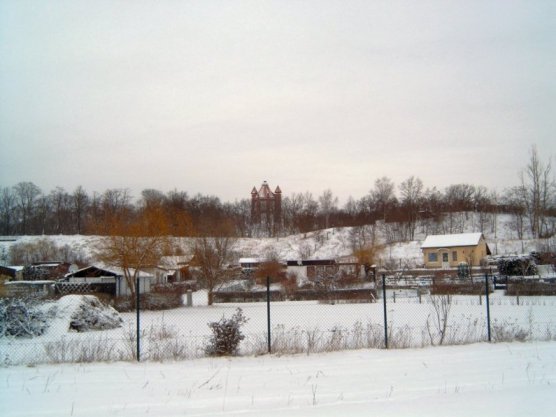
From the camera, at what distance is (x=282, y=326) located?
43.2ft

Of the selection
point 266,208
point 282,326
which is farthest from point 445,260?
point 266,208

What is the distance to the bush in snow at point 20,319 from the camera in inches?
671

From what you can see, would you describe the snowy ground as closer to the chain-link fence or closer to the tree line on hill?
the chain-link fence

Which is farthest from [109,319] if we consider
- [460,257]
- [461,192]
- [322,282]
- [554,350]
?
[461,192]

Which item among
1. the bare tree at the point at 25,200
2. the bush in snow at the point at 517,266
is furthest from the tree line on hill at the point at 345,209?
the bush in snow at the point at 517,266

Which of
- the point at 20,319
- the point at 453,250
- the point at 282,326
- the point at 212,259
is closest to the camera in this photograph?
the point at 282,326

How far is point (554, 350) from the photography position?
10570 millimetres

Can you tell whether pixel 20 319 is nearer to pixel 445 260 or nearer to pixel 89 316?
pixel 89 316

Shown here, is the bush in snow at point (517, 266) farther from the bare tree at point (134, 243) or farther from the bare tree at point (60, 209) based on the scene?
the bare tree at point (60, 209)

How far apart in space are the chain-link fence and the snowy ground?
2.46ft

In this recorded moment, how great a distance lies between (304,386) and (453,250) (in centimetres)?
5509

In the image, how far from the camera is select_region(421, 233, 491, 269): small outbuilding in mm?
57688

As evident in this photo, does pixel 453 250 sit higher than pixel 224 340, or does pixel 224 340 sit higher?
pixel 453 250

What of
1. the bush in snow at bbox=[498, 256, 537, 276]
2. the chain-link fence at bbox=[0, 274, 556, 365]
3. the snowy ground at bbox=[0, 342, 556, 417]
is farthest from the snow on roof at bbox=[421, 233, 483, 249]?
the snowy ground at bbox=[0, 342, 556, 417]
